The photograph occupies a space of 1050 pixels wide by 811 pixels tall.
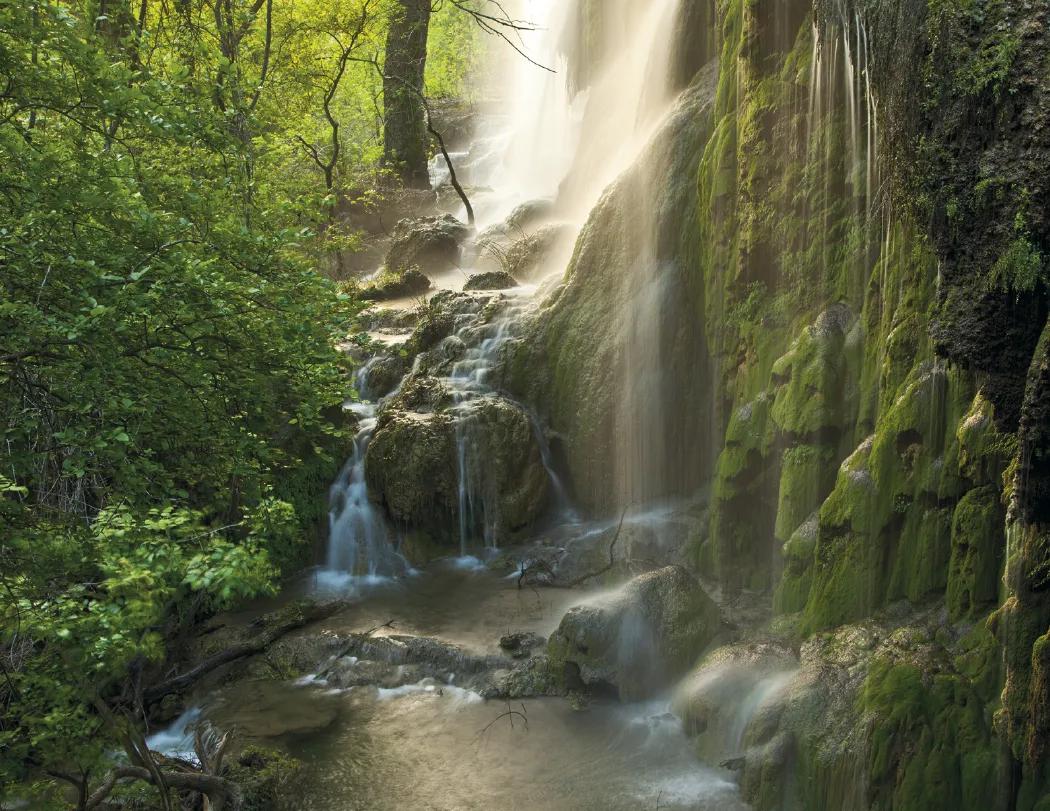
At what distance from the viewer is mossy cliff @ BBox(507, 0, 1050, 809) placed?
5297 millimetres

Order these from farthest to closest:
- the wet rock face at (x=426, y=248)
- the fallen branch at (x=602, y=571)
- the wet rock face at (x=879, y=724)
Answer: the wet rock face at (x=426, y=248), the fallen branch at (x=602, y=571), the wet rock face at (x=879, y=724)

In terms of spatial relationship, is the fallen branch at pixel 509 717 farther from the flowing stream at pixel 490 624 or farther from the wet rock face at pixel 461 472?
the wet rock face at pixel 461 472

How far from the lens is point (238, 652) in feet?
31.3

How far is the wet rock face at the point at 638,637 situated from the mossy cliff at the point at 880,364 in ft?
3.07

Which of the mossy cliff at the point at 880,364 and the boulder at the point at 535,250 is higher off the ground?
the boulder at the point at 535,250

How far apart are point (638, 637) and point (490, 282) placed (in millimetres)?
9526

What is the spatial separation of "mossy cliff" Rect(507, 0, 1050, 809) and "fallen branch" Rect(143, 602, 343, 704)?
184 inches

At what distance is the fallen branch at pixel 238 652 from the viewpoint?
8.45 metres

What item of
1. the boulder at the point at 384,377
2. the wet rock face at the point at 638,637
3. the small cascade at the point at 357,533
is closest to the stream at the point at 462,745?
the wet rock face at the point at 638,637

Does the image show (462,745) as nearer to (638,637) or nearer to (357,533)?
(638,637)

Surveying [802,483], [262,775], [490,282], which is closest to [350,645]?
[262,775]

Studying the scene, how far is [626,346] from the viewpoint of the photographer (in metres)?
12.7

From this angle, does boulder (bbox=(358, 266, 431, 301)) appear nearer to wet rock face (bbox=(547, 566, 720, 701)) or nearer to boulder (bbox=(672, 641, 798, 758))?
wet rock face (bbox=(547, 566, 720, 701))

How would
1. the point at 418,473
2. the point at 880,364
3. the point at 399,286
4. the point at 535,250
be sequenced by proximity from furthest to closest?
the point at 399,286
the point at 535,250
the point at 418,473
the point at 880,364
